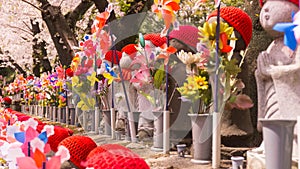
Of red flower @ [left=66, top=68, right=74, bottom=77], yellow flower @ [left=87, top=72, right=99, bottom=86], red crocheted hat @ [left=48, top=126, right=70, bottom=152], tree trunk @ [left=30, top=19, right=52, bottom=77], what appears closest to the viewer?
red crocheted hat @ [left=48, top=126, right=70, bottom=152]

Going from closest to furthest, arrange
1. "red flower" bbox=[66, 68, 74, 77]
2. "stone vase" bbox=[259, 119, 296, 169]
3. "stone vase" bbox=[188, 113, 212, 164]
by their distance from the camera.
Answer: "stone vase" bbox=[259, 119, 296, 169], "stone vase" bbox=[188, 113, 212, 164], "red flower" bbox=[66, 68, 74, 77]

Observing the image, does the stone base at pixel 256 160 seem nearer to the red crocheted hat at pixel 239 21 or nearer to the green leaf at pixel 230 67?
the green leaf at pixel 230 67

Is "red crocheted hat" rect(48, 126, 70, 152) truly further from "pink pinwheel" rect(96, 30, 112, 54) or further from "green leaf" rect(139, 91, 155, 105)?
"pink pinwheel" rect(96, 30, 112, 54)

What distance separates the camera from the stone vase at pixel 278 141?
72.9 inches

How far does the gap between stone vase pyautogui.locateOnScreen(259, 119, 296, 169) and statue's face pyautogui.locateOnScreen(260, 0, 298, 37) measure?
108cm

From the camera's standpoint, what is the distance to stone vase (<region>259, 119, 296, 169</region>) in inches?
72.9

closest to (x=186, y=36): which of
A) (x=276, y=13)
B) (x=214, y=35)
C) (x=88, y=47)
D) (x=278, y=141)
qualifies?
(x=214, y=35)

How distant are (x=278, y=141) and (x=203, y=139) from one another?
153cm

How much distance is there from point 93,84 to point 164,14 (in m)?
2.52

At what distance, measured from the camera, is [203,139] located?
3402 mm

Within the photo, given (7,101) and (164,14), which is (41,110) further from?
(164,14)

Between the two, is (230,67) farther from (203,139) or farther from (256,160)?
(256,160)

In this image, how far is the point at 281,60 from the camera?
2795 millimetres

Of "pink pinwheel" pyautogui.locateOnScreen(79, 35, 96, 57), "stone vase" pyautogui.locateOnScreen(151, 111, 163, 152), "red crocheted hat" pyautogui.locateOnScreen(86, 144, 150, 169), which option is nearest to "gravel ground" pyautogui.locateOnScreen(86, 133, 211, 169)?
"stone vase" pyautogui.locateOnScreen(151, 111, 163, 152)
